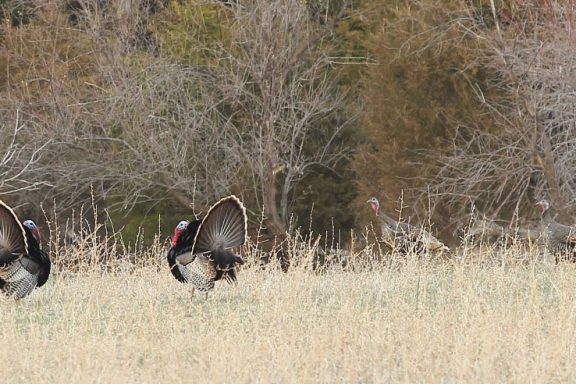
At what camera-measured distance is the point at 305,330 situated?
894cm

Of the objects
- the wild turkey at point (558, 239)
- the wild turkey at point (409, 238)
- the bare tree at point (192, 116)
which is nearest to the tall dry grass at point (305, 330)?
the wild turkey at point (558, 239)

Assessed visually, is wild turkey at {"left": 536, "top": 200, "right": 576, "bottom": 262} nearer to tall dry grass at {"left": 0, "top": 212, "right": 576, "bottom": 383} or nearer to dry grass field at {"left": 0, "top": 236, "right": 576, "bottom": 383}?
tall dry grass at {"left": 0, "top": 212, "right": 576, "bottom": 383}

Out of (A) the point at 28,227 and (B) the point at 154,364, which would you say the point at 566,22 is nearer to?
(A) the point at 28,227

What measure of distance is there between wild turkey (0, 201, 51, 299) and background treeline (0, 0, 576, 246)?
11.6 m

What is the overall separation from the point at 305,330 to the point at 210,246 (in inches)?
87.2

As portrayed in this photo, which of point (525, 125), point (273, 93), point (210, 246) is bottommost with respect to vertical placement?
point (273, 93)

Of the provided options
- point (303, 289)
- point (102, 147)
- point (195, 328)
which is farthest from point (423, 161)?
point (195, 328)

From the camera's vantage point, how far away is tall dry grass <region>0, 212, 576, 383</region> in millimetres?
7496

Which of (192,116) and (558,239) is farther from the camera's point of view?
(192,116)

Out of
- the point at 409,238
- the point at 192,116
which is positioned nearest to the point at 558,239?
the point at 409,238

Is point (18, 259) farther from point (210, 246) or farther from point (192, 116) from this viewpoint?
point (192, 116)

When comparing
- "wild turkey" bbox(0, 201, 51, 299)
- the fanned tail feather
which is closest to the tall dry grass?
"wild turkey" bbox(0, 201, 51, 299)

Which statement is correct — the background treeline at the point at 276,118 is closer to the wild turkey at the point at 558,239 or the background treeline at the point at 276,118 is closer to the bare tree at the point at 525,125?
the bare tree at the point at 525,125

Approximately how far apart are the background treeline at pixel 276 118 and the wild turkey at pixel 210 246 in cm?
1106
